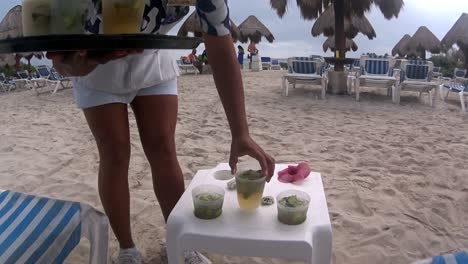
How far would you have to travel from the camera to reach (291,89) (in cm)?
902

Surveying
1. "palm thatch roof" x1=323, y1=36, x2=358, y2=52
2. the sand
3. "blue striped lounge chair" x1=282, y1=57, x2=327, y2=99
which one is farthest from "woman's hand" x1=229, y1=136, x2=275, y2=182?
"palm thatch roof" x1=323, y1=36, x2=358, y2=52

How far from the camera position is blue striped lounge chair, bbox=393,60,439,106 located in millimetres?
7289

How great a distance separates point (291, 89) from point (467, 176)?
6.24 metres

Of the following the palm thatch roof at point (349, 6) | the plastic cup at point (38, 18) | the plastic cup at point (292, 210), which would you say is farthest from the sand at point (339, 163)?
the palm thatch roof at point (349, 6)

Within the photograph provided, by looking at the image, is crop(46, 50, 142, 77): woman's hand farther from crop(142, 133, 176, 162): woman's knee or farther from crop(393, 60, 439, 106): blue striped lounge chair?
crop(393, 60, 439, 106): blue striped lounge chair

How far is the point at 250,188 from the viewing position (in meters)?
1.20

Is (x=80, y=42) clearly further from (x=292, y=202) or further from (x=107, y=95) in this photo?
(x=292, y=202)

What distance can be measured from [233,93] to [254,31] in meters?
20.6

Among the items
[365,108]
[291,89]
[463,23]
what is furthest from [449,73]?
[365,108]

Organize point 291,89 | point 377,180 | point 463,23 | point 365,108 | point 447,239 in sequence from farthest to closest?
1. point 463,23
2. point 291,89
3. point 365,108
4. point 377,180
5. point 447,239

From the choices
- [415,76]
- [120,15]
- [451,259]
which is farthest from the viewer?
[415,76]

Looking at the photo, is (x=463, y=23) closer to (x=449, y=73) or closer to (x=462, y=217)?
(x=449, y=73)

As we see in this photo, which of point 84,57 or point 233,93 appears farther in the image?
point 233,93

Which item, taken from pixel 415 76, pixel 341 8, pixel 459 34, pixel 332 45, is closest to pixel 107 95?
pixel 415 76
